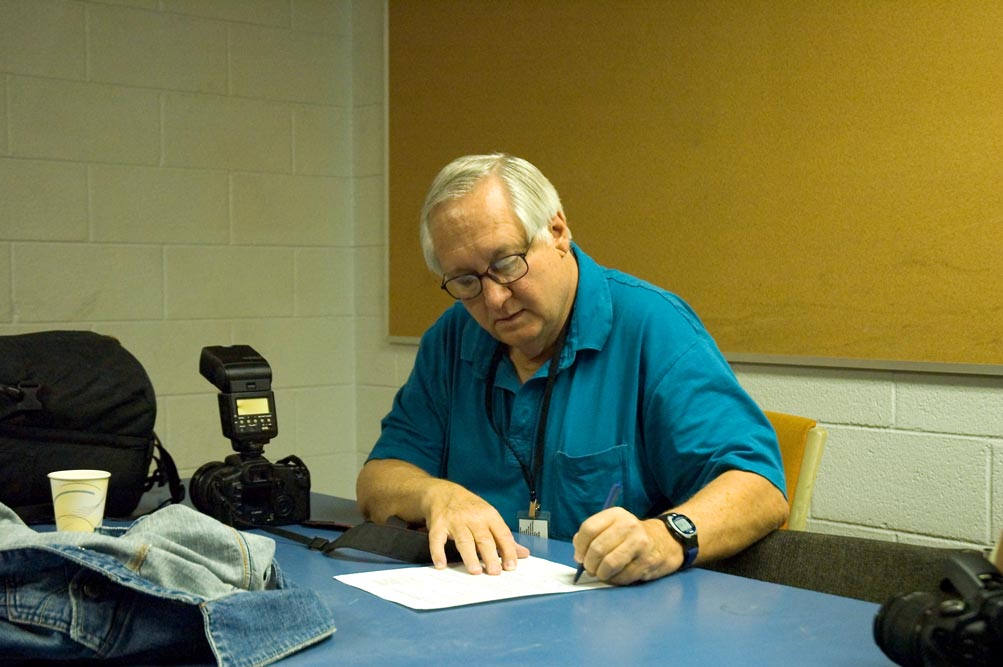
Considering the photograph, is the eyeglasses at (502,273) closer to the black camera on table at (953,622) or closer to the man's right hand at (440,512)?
the man's right hand at (440,512)

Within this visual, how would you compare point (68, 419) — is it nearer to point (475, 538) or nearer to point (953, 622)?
point (475, 538)

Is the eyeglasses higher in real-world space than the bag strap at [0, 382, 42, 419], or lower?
higher

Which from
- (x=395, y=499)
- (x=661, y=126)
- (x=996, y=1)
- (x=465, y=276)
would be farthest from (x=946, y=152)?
(x=395, y=499)

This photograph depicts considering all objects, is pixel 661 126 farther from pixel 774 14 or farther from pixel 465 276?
pixel 465 276

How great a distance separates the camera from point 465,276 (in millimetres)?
2045

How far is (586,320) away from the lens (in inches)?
82.4

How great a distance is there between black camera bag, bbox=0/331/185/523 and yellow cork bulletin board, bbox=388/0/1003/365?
4.91 ft

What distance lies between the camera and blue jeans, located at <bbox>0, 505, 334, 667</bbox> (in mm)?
1158

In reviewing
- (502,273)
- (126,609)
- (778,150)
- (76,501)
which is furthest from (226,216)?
(126,609)

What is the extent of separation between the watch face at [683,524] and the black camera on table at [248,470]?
76cm

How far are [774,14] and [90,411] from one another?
1881 millimetres

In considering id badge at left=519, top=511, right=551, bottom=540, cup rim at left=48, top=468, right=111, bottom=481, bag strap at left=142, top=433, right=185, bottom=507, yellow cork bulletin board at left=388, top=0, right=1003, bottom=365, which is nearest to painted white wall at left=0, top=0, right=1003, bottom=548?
yellow cork bulletin board at left=388, top=0, right=1003, bottom=365

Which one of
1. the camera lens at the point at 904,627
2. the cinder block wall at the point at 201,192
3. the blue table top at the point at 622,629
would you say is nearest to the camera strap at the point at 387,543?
the blue table top at the point at 622,629

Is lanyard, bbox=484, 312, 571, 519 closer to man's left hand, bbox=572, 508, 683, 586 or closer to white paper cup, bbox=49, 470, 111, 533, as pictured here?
man's left hand, bbox=572, 508, 683, 586
